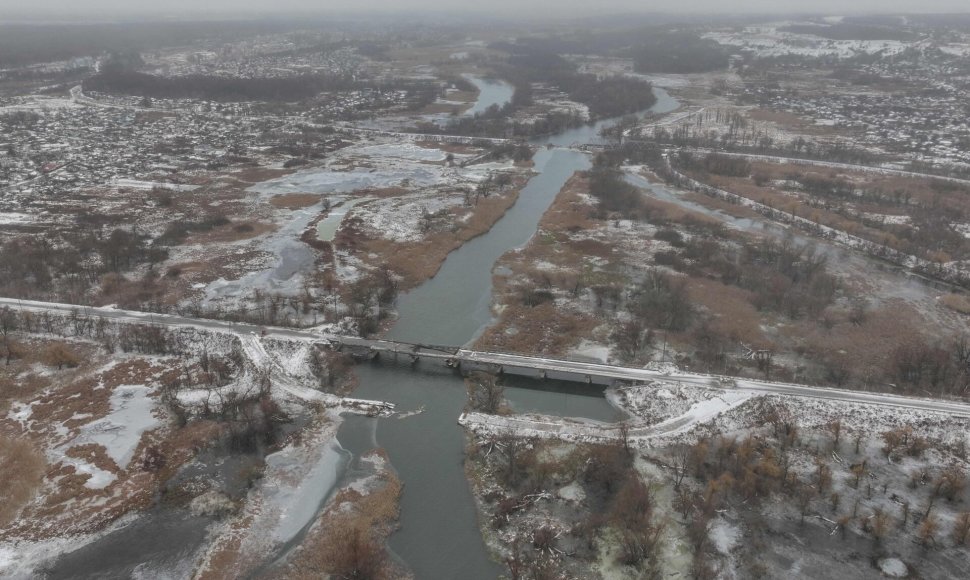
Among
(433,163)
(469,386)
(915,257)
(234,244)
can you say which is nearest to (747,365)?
(469,386)

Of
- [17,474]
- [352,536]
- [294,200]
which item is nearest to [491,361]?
[352,536]

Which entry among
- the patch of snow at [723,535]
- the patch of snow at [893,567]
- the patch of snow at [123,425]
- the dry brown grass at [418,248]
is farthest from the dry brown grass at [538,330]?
the patch of snow at [893,567]

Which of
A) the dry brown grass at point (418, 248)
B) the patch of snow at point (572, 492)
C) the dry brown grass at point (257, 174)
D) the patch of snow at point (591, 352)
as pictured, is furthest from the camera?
the dry brown grass at point (257, 174)

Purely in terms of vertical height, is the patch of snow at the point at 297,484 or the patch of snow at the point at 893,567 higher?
Result: the patch of snow at the point at 297,484

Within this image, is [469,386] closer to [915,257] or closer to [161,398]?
[161,398]

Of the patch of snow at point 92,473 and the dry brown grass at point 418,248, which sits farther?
the dry brown grass at point 418,248

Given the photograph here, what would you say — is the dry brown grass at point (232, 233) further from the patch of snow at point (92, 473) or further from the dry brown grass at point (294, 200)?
the patch of snow at point (92, 473)
